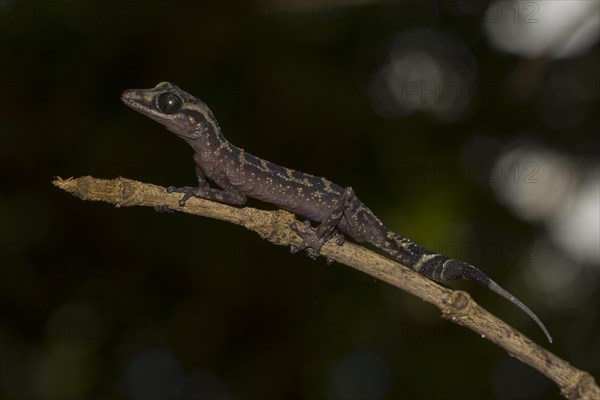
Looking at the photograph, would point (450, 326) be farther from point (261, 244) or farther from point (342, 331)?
point (261, 244)

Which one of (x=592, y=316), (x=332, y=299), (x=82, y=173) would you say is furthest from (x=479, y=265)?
(x=82, y=173)

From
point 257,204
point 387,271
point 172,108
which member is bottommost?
point 257,204

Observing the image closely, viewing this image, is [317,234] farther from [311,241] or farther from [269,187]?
[269,187]

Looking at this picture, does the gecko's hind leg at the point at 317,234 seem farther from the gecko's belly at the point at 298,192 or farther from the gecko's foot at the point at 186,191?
the gecko's foot at the point at 186,191

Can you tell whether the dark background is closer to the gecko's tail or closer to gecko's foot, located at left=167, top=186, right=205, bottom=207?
the gecko's tail

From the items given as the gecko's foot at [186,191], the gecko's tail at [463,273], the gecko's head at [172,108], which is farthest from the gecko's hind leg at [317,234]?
the gecko's head at [172,108]

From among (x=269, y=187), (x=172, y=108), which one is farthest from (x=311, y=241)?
(x=172, y=108)
